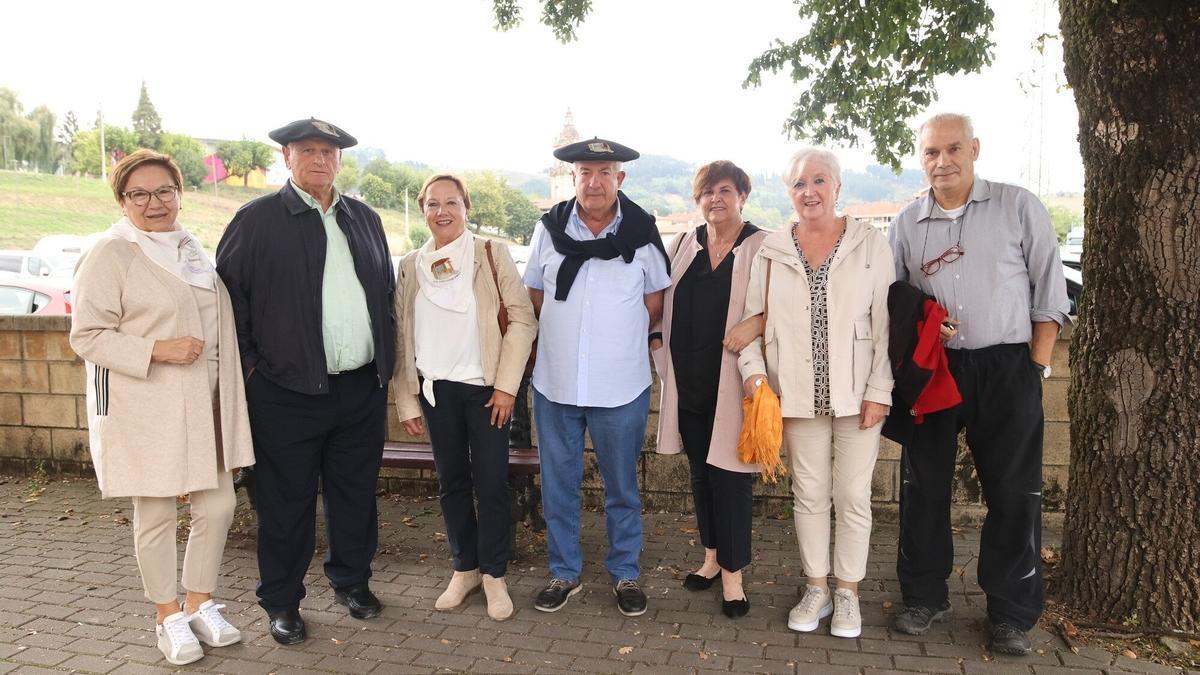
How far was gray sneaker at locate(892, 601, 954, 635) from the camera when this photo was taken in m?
3.82

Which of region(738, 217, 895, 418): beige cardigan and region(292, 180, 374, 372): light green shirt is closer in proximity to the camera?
region(738, 217, 895, 418): beige cardigan

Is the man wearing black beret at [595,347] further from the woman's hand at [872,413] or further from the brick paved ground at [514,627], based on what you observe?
the woman's hand at [872,413]

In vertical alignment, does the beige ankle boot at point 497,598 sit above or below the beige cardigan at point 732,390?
below

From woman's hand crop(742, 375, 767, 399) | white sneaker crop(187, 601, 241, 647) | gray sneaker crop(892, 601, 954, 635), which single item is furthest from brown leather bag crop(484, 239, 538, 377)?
gray sneaker crop(892, 601, 954, 635)

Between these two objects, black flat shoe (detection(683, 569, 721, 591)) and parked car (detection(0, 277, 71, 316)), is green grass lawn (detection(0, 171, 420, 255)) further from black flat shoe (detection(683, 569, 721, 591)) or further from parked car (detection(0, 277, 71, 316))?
black flat shoe (detection(683, 569, 721, 591))

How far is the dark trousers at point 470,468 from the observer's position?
405cm

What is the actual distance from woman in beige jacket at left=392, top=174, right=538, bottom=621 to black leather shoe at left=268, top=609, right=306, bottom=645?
64 centimetres

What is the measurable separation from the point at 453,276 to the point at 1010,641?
9.23 feet

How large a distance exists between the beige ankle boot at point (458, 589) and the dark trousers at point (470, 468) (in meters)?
0.04

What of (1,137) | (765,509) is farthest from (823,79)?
(1,137)

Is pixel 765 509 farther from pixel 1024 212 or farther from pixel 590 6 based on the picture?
pixel 590 6

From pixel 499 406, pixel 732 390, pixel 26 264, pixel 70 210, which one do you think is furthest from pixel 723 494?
pixel 70 210

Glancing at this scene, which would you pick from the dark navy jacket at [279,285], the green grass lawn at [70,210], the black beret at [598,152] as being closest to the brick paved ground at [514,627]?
the dark navy jacket at [279,285]

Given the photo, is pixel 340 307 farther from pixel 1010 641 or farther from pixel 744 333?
pixel 1010 641
